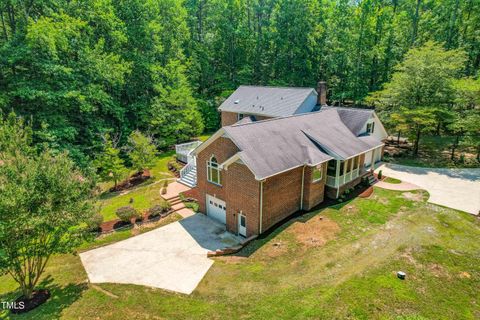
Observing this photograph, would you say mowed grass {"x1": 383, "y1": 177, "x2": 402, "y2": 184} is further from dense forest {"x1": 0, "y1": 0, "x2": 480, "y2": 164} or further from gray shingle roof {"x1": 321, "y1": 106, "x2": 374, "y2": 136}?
dense forest {"x1": 0, "y1": 0, "x2": 480, "y2": 164}

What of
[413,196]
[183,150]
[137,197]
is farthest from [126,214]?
[413,196]

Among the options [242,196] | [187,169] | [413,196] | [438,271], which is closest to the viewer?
[438,271]

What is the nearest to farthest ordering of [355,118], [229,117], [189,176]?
[189,176], [355,118], [229,117]

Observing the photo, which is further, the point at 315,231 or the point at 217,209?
the point at 217,209

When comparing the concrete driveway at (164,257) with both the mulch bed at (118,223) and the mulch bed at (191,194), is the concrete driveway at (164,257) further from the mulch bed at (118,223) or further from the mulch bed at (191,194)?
the mulch bed at (191,194)

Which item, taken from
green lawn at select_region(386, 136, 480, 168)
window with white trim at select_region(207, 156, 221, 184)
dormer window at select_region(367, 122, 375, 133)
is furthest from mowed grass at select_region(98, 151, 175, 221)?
green lawn at select_region(386, 136, 480, 168)

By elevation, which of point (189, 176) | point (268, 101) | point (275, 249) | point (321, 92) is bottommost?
point (275, 249)

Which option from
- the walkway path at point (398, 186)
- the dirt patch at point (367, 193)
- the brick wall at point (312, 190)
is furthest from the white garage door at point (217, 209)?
the walkway path at point (398, 186)

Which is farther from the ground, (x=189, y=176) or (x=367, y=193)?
(x=189, y=176)

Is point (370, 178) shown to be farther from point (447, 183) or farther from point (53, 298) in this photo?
point (53, 298)
